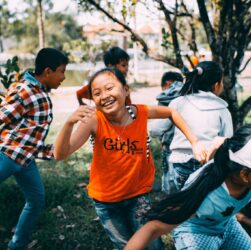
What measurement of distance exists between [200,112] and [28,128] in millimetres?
1387

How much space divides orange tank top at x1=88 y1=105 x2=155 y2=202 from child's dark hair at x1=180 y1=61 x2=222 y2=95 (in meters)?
0.86

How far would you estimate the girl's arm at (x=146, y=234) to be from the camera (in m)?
1.66

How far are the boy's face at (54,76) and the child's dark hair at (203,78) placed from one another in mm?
1070

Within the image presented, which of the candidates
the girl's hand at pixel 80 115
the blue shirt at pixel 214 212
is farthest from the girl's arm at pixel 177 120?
the girl's hand at pixel 80 115

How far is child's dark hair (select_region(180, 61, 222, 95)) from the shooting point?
3090 millimetres

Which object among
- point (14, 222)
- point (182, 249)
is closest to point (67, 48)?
point (14, 222)

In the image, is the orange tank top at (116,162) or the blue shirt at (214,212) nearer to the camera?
the blue shirt at (214,212)

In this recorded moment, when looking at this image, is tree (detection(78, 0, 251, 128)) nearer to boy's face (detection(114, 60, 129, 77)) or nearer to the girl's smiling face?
boy's face (detection(114, 60, 129, 77))

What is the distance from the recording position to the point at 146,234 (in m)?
1.73

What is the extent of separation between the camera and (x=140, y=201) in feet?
8.22

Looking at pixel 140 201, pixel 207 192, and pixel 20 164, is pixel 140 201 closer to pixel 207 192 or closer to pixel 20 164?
pixel 207 192

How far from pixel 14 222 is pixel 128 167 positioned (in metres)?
2.05

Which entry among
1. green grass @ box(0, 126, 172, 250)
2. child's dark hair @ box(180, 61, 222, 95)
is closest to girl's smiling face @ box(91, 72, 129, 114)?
child's dark hair @ box(180, 61, 222, 95)

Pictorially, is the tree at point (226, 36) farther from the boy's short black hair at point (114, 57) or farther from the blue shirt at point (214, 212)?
the blue shirt at point (214, 212)
